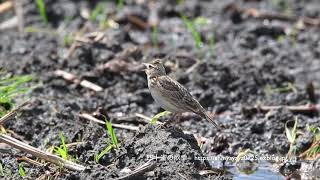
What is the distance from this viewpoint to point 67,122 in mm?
9680

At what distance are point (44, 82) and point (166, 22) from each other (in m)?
4.04

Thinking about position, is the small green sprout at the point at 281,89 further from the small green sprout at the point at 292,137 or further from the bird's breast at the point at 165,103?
the bird's breast at the point at 165,103

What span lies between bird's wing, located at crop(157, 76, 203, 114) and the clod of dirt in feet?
2.21

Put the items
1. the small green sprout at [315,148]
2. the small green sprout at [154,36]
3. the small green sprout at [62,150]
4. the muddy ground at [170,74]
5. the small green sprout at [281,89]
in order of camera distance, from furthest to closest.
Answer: the small green sprout at [154,36] → the small green sprout at [281,89] → the small green sprout at [315,148] → the muddy ground at [170,74] → the small green sprout at [62,150]

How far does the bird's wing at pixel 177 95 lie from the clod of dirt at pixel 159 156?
675 millimetres

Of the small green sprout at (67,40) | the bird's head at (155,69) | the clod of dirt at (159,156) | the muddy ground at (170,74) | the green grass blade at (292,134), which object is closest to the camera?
the clod of dirt at (159,156)

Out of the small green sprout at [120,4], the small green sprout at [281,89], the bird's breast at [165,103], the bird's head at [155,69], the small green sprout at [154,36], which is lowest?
the bird's breast at [165,103]

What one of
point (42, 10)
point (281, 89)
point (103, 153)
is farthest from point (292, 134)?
point (42, 10)

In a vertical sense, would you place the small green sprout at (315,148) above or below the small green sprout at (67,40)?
below

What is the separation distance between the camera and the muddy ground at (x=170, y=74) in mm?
8297

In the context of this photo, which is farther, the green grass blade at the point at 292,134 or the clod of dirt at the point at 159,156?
the green grass blade at the point at 292,134

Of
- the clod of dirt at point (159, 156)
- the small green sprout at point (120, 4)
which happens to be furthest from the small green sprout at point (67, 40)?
the clod of dirt at point (159, 156)

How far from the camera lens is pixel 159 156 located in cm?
790

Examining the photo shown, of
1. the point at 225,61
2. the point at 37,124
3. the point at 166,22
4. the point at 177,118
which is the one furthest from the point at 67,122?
the point at 166,22
